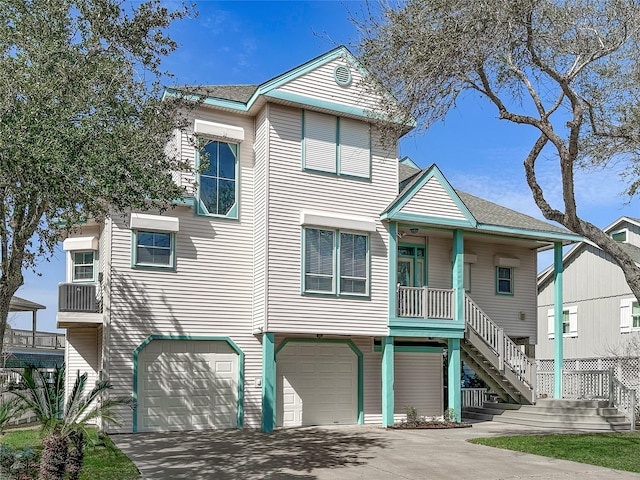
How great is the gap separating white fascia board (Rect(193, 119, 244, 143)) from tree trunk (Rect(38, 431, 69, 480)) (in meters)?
9.85

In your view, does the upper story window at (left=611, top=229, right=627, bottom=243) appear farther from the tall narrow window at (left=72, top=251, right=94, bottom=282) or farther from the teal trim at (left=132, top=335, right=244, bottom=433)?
the tall narrow window at (left=72, top=251, right=94, bottom=282)

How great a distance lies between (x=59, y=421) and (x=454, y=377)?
38.9 feet

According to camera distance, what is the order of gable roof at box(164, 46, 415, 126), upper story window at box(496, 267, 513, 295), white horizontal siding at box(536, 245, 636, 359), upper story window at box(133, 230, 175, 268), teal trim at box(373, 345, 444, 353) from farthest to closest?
white horizontal siding at box(536, 245, 636, 359)
upper story window at box(496, 267, 513, 295)
teal trim at box(373, 345, 444, 353)
gable roof at box(164, 46, 415, 126)
upper story window at box(133, 230, 175, 268)

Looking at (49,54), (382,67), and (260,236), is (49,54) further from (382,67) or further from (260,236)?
(260,236)

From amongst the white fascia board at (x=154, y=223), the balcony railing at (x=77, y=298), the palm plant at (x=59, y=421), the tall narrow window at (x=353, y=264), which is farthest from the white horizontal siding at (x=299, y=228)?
the palm plant at (x=59, y=421)

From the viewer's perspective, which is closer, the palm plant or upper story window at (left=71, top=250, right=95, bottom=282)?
the palm plant

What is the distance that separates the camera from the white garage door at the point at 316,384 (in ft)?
58.5

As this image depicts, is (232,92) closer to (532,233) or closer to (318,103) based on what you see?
(318,103)

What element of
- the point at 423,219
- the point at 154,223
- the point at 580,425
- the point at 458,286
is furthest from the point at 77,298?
the point at 580,425

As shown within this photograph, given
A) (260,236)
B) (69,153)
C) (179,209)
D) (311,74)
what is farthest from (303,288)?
(69,153)

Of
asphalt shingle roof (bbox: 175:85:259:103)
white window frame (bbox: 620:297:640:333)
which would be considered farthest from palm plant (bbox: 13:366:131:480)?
white window frame (bbox: 620:297:640:333)

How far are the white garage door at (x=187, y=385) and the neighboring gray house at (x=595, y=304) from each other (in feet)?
56.0

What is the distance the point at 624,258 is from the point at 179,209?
10306mm

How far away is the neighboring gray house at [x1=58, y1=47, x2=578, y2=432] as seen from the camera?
649 inches
